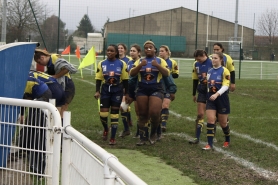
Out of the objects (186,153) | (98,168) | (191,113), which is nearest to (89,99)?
(191,113)

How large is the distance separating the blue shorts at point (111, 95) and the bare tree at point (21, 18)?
15745 millimetres

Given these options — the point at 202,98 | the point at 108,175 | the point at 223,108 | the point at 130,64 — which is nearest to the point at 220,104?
the point at 223,108

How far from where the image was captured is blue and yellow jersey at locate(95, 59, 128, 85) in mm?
9477

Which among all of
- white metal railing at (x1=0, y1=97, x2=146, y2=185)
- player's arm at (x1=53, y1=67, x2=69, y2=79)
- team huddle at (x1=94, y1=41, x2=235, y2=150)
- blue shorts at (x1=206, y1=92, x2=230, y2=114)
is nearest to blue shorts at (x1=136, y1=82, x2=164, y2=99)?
team huddle at (x1=94, y1=41, x2=235, y2=150)

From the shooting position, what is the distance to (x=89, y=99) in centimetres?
1712

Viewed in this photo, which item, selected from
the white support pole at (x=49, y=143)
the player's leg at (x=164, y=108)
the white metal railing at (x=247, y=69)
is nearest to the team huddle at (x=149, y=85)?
the player's leg at (x=164, y=108)

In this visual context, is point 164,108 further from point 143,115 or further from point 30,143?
point 30,143

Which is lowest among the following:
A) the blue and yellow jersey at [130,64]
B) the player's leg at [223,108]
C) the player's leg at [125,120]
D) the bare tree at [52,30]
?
the player's leg at [125,120]

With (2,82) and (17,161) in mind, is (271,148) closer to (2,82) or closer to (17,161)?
(2,82)

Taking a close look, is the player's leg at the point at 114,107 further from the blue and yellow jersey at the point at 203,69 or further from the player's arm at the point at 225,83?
the player's arm at the point at 225,83

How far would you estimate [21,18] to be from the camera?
1091 inches

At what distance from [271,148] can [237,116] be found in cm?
457

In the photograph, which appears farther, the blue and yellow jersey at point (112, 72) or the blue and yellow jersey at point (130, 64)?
the blue and yellow jersey at point (130, 64)

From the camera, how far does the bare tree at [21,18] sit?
25.6 metres
